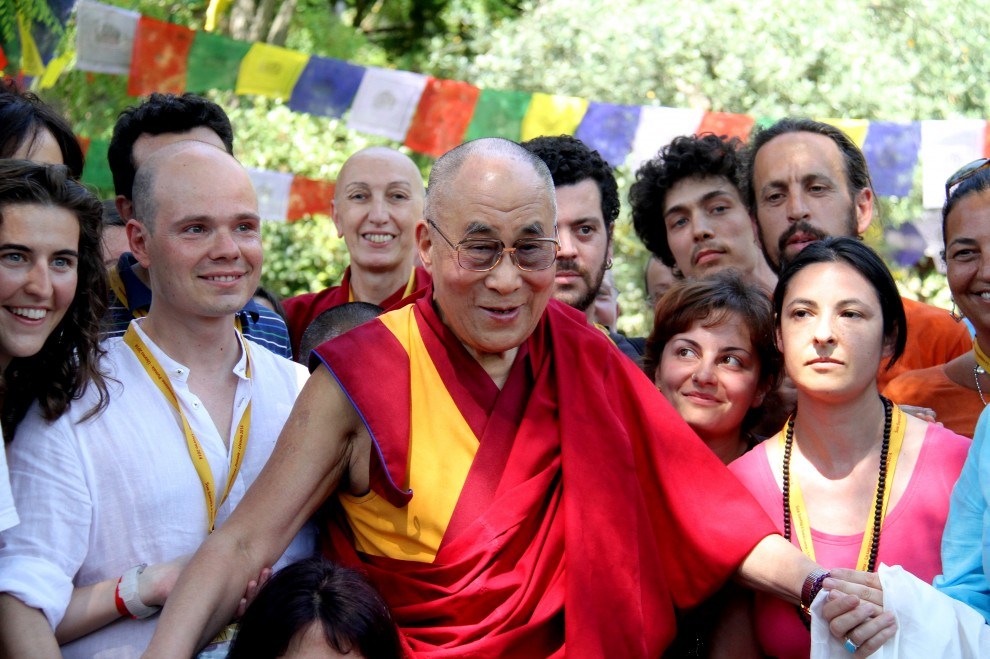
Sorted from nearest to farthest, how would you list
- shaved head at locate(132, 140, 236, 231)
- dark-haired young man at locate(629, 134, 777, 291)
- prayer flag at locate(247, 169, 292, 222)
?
shaved head at locate(132, 140, 236, 231) < dark-haired young man at locate(629, 134, 777, 291) < prayer flag at locate(247, 169, 292, 222)

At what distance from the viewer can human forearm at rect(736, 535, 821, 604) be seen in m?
2.91

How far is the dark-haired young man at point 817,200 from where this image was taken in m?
4.16

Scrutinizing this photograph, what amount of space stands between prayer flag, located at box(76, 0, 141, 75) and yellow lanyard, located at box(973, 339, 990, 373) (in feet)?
16.6

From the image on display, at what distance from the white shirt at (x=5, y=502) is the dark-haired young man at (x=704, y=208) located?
2.89 meters

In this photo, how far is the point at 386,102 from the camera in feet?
23.2

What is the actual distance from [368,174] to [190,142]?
Result: 1.95 metres

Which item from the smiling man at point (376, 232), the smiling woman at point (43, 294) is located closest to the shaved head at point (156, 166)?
the smiling woman at point (43, 294)

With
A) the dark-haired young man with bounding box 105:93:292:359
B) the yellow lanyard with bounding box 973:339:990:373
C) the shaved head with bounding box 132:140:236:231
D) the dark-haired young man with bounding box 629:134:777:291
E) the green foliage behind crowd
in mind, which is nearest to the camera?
the shaved head with bounding box 132:140:236:231

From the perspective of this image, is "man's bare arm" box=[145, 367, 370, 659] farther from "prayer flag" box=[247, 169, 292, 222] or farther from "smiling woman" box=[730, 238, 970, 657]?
"prayer flag" box=[247, 169, 292, 222]

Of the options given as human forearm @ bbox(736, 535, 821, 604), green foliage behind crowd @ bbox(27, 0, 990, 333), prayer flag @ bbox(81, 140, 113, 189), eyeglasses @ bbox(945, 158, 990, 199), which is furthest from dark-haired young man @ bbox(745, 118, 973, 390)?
green foliage behind crowd @ bbox(27, 0, 990, 333)

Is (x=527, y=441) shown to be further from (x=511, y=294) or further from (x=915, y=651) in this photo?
(x=915, y=651)

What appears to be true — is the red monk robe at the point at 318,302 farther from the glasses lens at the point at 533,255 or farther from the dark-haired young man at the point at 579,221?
the glasses lens at the point at 533,255

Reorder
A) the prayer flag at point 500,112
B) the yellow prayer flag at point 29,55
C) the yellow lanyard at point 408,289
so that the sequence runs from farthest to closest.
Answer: the prayer flag at point 500,112
the yellow prayer flag at point 29,55
the yellow lanyard at point 408,289

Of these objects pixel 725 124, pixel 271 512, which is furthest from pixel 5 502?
pixel 725 124
